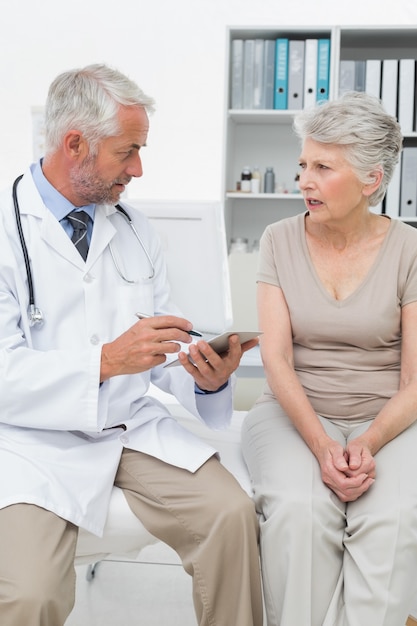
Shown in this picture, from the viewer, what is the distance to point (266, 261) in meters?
1.63

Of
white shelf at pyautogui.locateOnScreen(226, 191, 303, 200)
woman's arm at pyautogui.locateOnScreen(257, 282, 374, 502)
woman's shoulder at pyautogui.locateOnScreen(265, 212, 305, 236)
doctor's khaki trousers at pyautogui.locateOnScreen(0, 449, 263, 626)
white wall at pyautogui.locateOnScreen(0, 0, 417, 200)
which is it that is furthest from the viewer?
white wall at pyautogui.locateOnScreen(0, 0, 417, 200)

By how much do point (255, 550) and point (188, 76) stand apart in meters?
3.29

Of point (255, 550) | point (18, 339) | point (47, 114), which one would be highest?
point (47, 114)

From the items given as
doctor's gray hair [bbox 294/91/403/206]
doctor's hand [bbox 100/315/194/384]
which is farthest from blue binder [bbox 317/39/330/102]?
doctor's hand [bbox 100/315/194/384]

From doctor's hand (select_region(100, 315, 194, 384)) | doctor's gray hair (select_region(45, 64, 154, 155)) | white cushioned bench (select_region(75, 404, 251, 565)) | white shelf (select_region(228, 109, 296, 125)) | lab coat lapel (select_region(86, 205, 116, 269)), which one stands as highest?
white shelf (select_region(228, 109, 296, 125))

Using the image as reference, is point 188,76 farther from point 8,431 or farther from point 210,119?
point 8,431

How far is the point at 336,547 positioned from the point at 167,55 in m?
3.36

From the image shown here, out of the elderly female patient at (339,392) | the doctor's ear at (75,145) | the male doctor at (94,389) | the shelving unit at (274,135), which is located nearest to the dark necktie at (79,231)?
the male doctor at (94,389)

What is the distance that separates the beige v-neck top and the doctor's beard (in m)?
0.41

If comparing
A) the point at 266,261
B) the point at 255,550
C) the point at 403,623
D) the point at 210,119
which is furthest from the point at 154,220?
the point at 210,119

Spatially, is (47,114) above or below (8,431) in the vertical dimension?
above

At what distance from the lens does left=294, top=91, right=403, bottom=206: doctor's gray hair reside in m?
1.55

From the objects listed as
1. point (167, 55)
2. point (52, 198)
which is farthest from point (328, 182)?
point (167, 55)

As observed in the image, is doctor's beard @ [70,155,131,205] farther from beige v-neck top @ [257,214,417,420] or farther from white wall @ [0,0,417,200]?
white wall @ [0,0,417,200]
